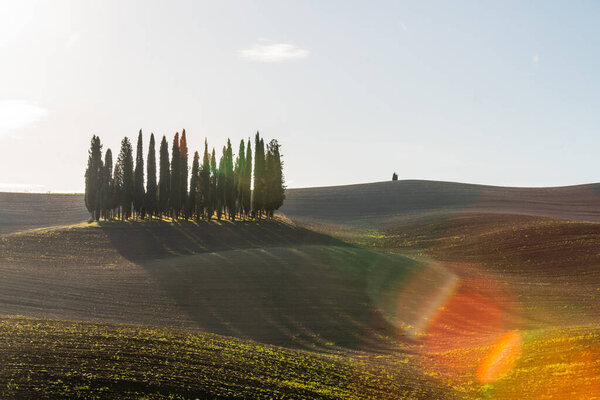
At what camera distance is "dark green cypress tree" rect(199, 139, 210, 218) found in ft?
193

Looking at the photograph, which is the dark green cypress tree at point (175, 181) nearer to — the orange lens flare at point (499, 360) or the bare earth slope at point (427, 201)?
the bare earth slope at point (427, 201)

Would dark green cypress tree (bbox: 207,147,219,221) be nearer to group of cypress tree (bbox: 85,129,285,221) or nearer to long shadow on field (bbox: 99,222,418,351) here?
group of cypress tree (bbox: 85,129,285,221)

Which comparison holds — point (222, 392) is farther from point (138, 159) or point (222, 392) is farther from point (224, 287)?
point (138, 159)

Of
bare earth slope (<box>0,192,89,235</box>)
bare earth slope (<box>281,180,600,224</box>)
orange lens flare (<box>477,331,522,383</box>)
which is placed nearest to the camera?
orange lens flare (<box>477,331,522,383</box>)

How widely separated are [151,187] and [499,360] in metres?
45.6

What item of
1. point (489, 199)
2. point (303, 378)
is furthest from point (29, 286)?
point (489, 199)

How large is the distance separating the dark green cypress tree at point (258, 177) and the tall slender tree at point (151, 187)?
32.3ft

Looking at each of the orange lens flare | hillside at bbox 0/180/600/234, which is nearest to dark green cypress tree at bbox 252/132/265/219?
hillside at bbox 0/180/600/234

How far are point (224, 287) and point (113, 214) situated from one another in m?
35.3

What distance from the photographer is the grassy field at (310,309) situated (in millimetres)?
13141

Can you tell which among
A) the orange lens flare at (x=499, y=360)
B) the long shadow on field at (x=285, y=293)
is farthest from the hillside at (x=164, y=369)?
the long shadow on field at (x=285, y=293)

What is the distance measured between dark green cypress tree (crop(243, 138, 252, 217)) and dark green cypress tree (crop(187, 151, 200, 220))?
4.90 m

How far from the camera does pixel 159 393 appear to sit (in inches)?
440

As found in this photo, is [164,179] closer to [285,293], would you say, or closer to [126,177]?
[126,177]
